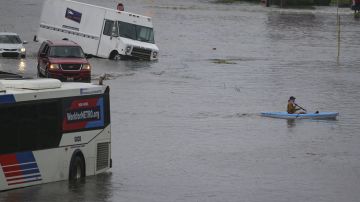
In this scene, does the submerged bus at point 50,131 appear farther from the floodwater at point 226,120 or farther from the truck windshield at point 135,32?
the truck windshield at point 135,32

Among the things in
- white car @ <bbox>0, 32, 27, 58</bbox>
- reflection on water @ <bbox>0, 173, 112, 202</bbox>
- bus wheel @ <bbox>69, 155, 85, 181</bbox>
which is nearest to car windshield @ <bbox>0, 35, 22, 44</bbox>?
white car @ <bbox>0, 32, 27, 58</bbox>

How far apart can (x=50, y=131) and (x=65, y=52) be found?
23.3 metres

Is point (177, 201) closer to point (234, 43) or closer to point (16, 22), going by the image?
point (234, 43)

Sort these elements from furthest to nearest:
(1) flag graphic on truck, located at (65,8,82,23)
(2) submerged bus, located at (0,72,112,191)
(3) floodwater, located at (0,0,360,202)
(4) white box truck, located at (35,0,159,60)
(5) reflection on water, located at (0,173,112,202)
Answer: (1) flag graphic on truck, located at (65,8,82,23) < (4) white box truck, located at (35,0,159,60) < (3) floodwater, located at (0,0,360,202) < (2) submerged bus, located at (0,72,112,191) < (5) reflection on water, located at (0,173,112,202)

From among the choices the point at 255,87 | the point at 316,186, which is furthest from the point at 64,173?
the point at 255,87

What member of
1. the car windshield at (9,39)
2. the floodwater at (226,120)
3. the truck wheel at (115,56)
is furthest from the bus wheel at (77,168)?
the car windshield at (9,39)

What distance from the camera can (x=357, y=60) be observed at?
6325cm

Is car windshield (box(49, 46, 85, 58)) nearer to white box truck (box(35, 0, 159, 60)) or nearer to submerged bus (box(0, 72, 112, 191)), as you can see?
white box truck (box(35, 0, 159, 60))

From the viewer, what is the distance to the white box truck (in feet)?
181

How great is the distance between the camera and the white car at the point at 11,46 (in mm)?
55125

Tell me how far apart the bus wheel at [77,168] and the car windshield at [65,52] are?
21.7m

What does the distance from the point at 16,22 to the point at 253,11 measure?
27408 millimetres

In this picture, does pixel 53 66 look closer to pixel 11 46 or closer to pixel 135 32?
pixel 11 46

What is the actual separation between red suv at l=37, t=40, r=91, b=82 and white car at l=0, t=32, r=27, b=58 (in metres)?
9.99
